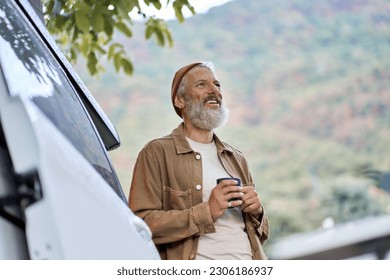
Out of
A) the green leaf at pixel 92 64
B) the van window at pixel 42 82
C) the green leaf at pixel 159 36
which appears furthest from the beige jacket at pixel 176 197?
the green leaf at pixel 92 64

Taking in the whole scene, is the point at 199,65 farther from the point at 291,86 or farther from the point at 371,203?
the point at 291,86

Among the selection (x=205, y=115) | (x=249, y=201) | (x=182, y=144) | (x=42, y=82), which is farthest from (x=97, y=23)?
(x=42, y=82)

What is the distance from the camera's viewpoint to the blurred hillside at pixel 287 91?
25.6 meters

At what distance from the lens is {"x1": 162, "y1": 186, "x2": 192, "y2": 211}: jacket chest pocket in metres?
3.06

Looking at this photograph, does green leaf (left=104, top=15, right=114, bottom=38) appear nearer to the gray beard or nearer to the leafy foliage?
the leafy foliage

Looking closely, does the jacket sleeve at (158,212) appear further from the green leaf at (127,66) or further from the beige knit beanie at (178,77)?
the green leaf at (127,66)

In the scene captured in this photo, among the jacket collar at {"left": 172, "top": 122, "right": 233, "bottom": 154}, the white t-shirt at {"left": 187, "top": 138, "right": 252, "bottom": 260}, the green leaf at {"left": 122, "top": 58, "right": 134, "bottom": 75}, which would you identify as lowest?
the white t-shirt at {"left": 187, "top": 138, "right": 252, "bottom": 260}

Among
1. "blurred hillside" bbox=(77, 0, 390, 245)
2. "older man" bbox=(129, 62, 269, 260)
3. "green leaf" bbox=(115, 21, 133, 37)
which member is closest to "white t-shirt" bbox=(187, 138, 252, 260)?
"older man" bbox=(129, 62, 269, 260)

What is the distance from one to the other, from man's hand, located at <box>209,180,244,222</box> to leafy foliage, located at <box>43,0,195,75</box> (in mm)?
1443

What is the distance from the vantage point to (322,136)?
2898 centimetres

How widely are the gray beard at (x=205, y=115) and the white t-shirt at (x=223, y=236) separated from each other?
22 centimetres

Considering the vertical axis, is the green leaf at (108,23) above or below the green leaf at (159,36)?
below
